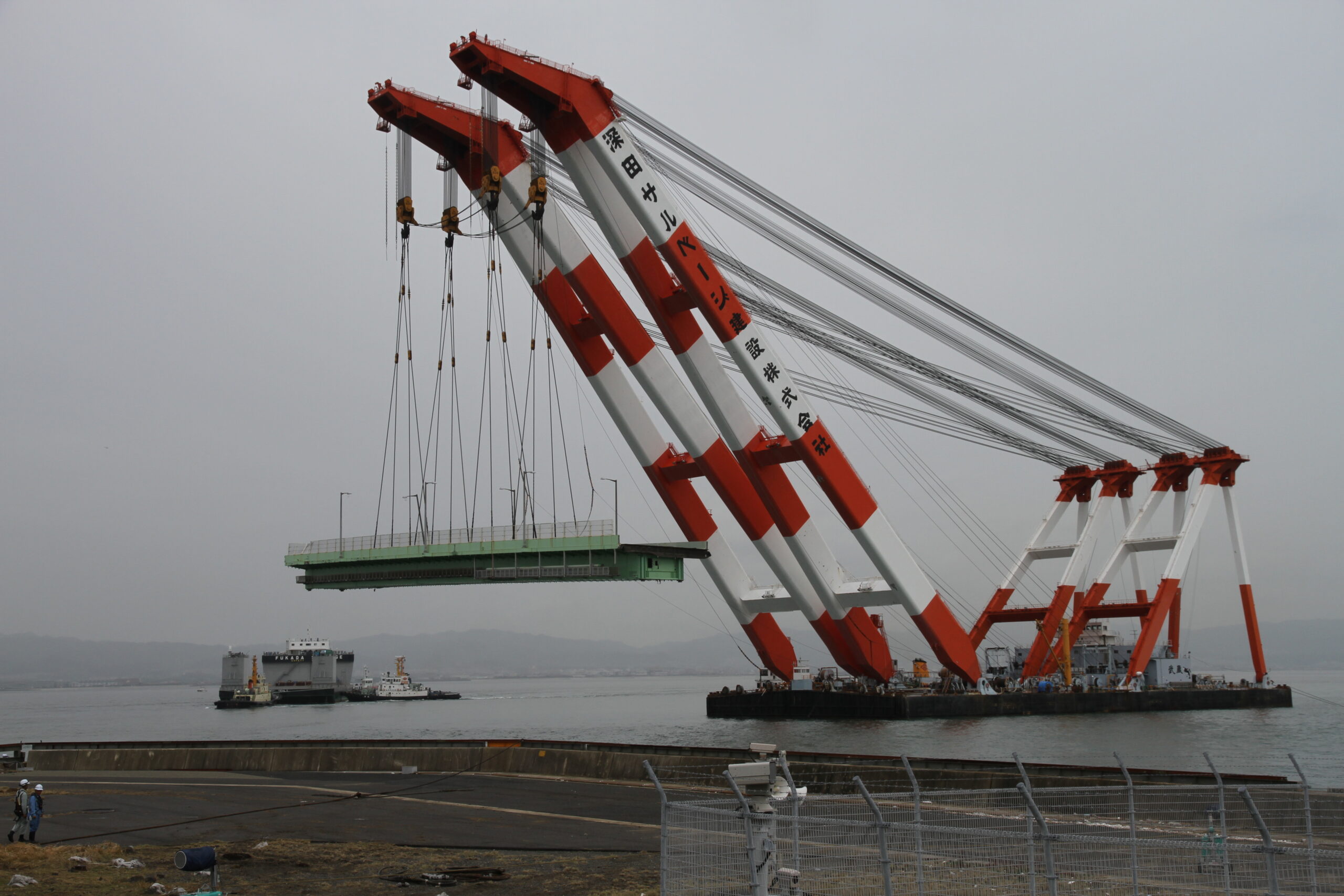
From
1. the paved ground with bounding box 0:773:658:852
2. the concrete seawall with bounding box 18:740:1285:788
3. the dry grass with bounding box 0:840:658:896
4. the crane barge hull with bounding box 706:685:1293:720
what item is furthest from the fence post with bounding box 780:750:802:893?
the crane barge hull with bounding box 706:685:1293:720

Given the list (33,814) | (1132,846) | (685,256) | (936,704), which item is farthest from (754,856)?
(936,704)

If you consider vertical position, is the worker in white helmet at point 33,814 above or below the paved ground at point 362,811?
above

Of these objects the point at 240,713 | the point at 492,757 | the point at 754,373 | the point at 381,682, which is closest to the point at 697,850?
the point at 492,757

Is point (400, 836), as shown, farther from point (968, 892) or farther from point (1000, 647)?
point (1000, 647)

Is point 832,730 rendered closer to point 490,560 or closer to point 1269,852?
point 490,560

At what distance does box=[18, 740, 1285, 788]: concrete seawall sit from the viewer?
19.0 metres

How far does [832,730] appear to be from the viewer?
139 feet

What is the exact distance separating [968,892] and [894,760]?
39.8 feet

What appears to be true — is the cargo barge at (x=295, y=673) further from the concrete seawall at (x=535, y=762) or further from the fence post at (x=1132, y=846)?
the fence post at (x=1132, y=846)

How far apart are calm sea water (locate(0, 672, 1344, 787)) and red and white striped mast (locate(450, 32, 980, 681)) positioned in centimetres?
692

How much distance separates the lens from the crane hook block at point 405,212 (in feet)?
106

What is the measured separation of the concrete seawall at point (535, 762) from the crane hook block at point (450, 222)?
14727mm

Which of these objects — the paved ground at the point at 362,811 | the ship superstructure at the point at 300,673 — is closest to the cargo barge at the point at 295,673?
the ship superstructure at the point at 300,673

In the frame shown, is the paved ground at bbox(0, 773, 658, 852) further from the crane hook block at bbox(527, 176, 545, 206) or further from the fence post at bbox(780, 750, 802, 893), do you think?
the crane hook block at bbox(527, 176, 545, 206)
